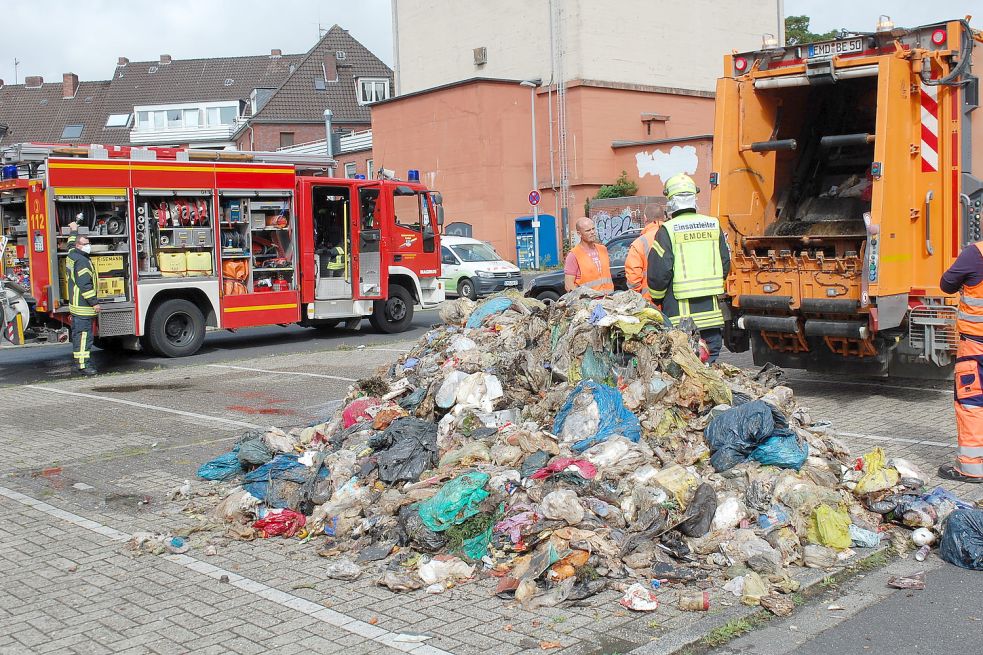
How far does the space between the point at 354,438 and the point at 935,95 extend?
19.6 feet

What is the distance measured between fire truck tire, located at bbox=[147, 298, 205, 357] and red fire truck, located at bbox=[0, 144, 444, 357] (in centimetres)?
2

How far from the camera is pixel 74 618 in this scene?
4688 mm

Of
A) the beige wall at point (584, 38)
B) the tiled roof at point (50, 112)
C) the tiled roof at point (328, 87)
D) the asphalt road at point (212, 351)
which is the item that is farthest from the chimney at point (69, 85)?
the asphalt road at point (212, 351)

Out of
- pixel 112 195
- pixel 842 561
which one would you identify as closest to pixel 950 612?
pixel 842 561

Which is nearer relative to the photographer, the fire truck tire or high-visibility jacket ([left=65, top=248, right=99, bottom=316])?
high-visibility jacket ([left=65, top=248, right=99, bottom=316])

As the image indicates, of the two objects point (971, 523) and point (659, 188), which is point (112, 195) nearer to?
point (971, 523)

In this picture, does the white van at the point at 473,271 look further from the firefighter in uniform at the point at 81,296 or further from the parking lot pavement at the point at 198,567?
the parking lot pavement at the point at 198,567

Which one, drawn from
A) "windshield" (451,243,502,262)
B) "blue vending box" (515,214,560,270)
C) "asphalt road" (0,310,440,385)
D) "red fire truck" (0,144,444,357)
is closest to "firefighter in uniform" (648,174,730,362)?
"asphalt road" (0,310,440,385)

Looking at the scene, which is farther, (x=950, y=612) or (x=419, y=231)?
(x=419, y=231)

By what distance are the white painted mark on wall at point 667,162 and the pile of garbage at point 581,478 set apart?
25348 millimetres

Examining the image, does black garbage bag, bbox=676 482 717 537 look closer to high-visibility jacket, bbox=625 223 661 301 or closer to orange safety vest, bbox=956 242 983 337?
orange safety vest, bbox=956 242 983 337

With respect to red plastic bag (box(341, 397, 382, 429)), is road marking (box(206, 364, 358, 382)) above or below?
below

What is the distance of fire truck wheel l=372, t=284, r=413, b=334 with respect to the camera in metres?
17.6

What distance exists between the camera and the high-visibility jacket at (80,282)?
43.1ft
